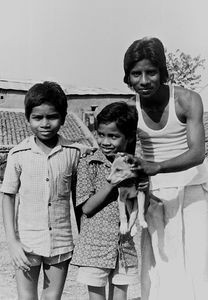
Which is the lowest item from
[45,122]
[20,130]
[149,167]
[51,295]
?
[51,295]

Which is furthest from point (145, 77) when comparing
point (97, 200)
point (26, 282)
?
point (26, 282)

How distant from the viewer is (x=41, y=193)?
8.12 feet

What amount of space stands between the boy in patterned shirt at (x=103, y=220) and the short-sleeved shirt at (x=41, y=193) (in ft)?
0.33

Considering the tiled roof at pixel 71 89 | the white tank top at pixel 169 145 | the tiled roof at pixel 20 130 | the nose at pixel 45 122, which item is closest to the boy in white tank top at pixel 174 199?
the white tank top at pixel 169 145

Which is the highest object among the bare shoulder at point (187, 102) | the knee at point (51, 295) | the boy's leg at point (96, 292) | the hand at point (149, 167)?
the bare shoulder at point (187, 102)

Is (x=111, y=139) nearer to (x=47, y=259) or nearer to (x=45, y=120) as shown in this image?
(x=45, y=120)

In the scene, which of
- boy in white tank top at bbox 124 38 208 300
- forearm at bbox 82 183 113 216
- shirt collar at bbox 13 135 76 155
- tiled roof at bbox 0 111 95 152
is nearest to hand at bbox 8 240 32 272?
forearm at bbox 82 183 113 216

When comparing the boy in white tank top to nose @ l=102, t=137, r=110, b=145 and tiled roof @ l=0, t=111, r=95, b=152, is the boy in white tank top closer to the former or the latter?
nose @ l=102, t=137, r=110, b=145

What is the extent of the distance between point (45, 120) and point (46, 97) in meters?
0.12

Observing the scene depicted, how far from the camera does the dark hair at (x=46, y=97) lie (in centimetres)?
246

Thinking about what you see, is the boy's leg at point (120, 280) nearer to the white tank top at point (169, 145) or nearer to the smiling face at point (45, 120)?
the white tank top at point (169, 145)

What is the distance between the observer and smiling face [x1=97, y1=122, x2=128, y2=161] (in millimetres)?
2424

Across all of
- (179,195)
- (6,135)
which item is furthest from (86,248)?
(6,135)

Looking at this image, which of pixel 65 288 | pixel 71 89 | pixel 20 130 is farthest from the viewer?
pixel 71 89
